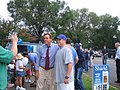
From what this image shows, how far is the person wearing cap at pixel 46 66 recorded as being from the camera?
7.61m

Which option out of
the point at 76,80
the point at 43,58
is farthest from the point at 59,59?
the point at 76,80

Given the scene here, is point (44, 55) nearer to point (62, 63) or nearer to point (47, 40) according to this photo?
point (47, 40)

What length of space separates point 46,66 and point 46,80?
1.06 ft

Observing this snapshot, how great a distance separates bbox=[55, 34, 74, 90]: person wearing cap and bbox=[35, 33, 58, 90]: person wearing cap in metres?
0.54

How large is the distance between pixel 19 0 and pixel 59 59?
2581 inches

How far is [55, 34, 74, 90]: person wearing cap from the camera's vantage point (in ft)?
22.4

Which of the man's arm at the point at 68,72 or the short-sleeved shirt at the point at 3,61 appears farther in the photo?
the man's arm at the point at 68,72

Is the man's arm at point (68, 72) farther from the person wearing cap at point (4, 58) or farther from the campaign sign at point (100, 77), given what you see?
the person wearing cap at point (4, 58)

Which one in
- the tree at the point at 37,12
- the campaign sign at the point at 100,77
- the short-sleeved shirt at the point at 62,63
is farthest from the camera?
the tree at the point at 37,12

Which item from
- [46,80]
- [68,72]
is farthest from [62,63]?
[46,80]

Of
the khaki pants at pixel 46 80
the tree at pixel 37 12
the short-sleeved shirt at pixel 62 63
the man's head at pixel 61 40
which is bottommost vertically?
the khaki pants at pixel 46 80

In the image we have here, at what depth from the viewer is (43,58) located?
25.2 ft

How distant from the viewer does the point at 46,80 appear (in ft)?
25.0

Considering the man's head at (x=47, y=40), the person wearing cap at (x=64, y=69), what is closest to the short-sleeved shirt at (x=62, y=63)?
the person wearing cap at (x=64, y=69)
